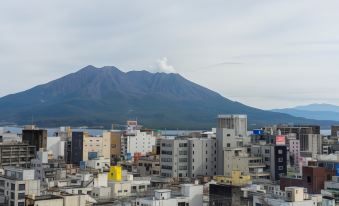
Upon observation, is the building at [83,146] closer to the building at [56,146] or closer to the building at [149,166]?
the building at [56,146]

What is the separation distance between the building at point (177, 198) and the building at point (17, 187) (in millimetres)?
6178

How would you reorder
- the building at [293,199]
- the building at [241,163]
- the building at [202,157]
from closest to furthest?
the building at [293,199]
the building at [241,163]
the building at [202,157]

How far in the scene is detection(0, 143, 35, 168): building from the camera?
52156mm

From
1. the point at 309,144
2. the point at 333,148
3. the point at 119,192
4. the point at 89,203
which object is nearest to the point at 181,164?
the point at 119,192

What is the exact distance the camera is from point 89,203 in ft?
87.0

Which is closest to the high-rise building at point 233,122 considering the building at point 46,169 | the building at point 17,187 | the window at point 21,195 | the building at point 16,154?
the building at point 16,154

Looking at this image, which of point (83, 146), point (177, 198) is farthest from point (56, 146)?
Result: point (177, 198)

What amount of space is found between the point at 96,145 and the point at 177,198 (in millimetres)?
41474

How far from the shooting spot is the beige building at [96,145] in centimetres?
6638

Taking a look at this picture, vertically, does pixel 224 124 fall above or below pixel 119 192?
above

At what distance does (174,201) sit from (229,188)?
4988 millimetres

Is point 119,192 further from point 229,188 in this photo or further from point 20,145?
point 20,145

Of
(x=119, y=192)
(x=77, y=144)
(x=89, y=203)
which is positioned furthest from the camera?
(x=77, y=144)

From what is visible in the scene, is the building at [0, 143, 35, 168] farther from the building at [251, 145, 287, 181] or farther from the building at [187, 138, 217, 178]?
the building at [251, 145, 287, 181]
